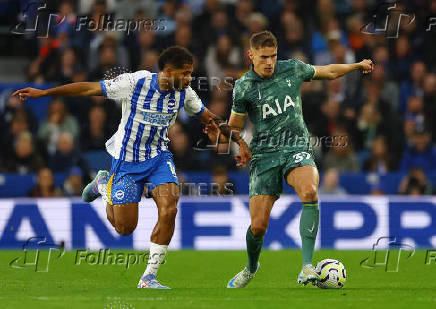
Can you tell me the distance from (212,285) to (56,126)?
688 centimetres

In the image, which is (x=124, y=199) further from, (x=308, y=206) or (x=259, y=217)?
(x=308, y=206)

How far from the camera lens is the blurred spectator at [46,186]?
1555 centimetres

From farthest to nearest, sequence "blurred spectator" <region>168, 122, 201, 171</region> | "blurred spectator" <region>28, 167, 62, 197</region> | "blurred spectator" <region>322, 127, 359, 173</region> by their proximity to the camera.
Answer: "blurred spectator" <region>322, 127, 359, 173</region>, "blurred spectator" <region>168, 122, 201, 171</region>, "blurred spectator" <region>28, 167, 62, 197</region>

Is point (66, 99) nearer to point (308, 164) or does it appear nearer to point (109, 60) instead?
point (109, 60)

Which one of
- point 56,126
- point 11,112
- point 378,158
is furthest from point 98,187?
point 378,158

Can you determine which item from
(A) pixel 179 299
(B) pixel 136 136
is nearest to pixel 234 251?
(B) pixel 136 136

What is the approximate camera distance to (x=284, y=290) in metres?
9.26

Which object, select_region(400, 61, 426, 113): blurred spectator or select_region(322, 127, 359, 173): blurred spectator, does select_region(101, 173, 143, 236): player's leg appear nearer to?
select_region(322, 127, 359, 173): blurred spectator

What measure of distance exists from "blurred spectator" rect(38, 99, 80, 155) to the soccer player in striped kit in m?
6.17

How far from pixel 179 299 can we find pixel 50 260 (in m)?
5.23

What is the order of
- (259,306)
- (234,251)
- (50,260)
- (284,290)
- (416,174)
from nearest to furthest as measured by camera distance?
(259,306) → (284,290) → (50,260) → (234,251) → (416,174)

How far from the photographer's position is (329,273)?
9273 millimetres

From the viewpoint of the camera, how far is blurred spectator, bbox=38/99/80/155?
16281 mm
